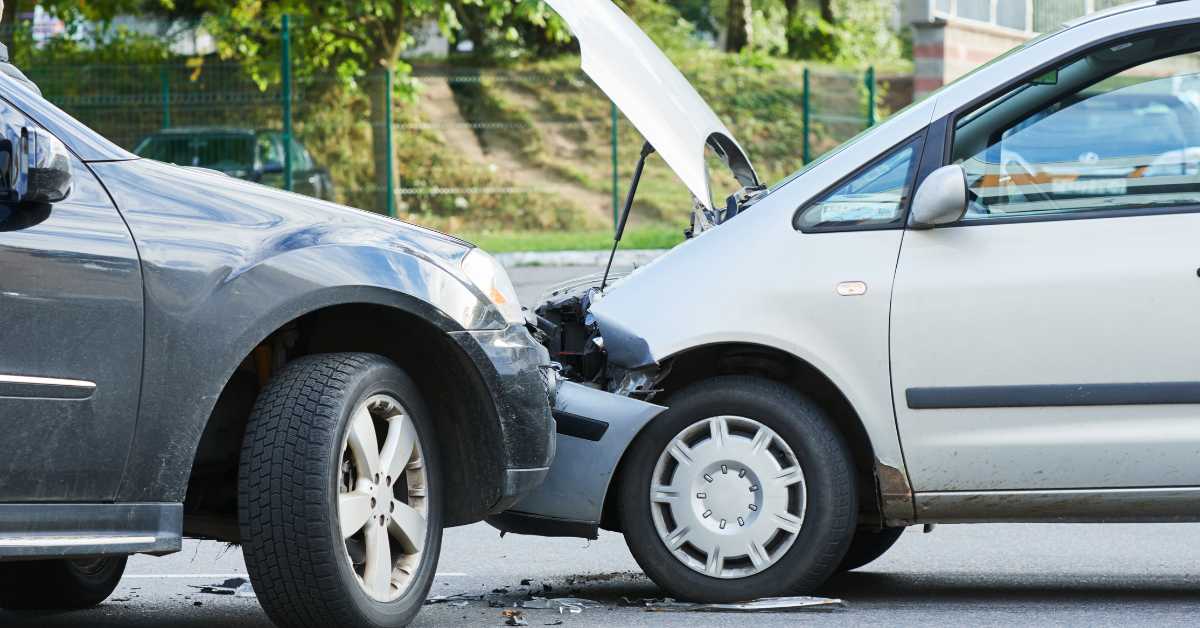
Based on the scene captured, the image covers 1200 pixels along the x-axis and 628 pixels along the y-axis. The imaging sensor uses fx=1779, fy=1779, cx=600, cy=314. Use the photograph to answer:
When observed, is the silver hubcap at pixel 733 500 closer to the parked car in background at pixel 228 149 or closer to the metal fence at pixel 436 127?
the metal fence at pixel 436 127

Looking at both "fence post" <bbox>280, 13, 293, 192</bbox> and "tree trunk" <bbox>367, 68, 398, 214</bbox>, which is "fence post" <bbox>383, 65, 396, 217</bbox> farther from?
"fence post" <bbox>280, 13, 293, 192</bbox>

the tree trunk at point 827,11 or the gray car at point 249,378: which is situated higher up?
the tree trunk at point 827,11

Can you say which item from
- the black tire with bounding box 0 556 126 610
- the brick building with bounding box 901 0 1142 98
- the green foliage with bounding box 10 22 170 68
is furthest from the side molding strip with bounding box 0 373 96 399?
the brick building with bounding box 901 0 1142 98

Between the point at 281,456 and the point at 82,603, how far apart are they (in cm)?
163

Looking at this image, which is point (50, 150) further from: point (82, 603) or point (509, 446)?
point (82, 603)

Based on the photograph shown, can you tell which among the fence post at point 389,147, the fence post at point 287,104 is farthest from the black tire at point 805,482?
the fence post at point 389,147

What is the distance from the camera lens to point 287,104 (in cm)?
2177

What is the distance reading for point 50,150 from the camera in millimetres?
4129

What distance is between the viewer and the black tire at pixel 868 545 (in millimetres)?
6195

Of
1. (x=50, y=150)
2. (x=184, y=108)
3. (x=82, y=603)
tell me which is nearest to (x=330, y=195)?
(x=184, y=108)

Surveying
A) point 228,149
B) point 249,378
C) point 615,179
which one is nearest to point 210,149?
point 228,149

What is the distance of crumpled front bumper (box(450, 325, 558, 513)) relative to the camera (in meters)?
4.88

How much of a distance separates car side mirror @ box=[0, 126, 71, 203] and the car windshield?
1783 centimetres

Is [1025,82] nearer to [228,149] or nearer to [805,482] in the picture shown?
[805,482]
